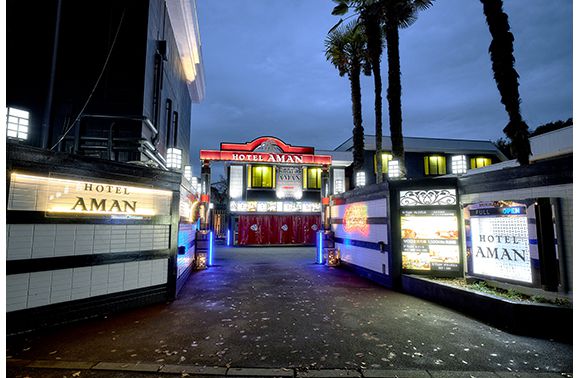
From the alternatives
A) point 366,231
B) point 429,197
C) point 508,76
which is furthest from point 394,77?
point 366,231

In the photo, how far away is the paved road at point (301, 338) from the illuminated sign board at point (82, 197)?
8.48ft

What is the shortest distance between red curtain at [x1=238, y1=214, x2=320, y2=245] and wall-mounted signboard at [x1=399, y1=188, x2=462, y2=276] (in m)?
17.5

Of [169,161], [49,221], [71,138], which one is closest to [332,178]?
[169,161]

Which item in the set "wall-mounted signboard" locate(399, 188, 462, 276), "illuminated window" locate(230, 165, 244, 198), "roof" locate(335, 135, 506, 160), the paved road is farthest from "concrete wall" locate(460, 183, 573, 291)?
"illuminated window" locate(230, 165, 244, 198)

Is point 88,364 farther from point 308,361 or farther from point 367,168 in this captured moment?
point 367,168

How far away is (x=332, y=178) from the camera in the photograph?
28.3 metres

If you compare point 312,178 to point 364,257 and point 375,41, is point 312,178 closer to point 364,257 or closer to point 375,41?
point 375,41

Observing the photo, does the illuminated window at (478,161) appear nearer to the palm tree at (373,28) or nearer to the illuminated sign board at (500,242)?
the palm tree at (373,28)

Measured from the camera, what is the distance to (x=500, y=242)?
7.02m

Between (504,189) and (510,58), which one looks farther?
(510,58)

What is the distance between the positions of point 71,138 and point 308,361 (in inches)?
472

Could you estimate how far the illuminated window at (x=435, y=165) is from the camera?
2681 centimetres

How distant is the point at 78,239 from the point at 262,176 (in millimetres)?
20189

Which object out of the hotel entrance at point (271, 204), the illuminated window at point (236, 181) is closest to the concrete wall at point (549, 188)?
the hotel entrance at point (271, 204)
